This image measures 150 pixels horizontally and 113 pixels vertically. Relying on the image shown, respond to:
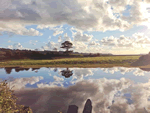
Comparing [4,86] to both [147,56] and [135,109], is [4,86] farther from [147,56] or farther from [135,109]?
[147,56]

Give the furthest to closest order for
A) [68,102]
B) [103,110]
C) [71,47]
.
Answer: [71,47], [68,102], [103,110]

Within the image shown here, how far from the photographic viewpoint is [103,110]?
8.45 m

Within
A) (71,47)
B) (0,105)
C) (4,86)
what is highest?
(71,47)

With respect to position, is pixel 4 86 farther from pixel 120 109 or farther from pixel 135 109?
pixel 135 109

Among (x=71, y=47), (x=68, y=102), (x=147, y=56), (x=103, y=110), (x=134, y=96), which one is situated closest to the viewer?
(x=103, y=110)

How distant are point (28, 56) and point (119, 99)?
7404 cm

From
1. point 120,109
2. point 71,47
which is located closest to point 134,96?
point 120,109

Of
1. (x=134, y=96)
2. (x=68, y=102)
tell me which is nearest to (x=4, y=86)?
(x=68, y=102)

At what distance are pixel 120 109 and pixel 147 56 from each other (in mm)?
34761

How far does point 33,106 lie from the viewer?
31.4 ft

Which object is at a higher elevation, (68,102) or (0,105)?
(0,105)

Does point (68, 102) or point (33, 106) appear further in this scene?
point (68, 102)

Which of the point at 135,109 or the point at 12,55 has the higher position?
the point at 12,55

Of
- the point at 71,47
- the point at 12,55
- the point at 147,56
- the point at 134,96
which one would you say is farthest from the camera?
the point at 71,47
